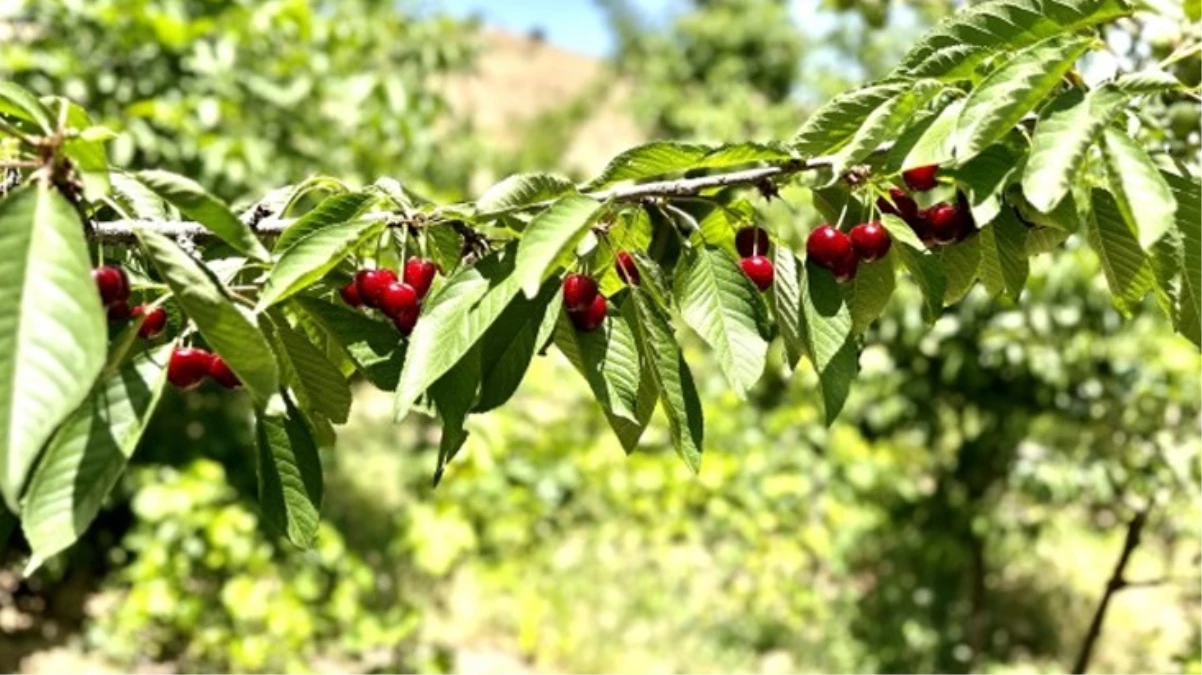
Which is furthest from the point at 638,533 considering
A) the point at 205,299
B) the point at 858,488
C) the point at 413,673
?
the point at 205,299

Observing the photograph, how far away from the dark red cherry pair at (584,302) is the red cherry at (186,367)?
0.28 metres

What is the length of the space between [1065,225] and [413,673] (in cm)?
329

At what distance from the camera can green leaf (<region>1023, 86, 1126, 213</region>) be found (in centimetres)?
78

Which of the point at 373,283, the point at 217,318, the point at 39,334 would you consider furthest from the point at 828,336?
the point at 39,334

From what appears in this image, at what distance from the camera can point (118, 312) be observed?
0.83m

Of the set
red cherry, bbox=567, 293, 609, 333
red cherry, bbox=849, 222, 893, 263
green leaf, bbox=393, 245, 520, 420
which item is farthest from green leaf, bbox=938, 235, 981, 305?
green leaf, bbox=393, 245, 520, 420

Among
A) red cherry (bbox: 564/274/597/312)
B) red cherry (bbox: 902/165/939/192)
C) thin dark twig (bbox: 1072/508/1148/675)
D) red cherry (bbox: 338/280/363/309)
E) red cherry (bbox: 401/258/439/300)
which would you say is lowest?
thin dark twig (bbox: 1072/508/1148/675)

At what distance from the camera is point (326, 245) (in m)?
0.88

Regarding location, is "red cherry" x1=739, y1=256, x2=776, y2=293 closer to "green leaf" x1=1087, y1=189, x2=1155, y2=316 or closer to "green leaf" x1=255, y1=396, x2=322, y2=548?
"green leaf" x1=1087, y1=189, x2=1155, y2=316

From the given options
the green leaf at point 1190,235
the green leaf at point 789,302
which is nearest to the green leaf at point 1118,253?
the green leaf at point 1190,235

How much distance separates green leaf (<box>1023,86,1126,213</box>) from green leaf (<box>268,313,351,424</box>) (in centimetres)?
A: 53

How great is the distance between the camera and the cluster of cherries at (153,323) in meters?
0.80

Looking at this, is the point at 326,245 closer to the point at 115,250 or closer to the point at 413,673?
the point at 115,250

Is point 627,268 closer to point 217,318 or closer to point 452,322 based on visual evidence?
point 452,322
